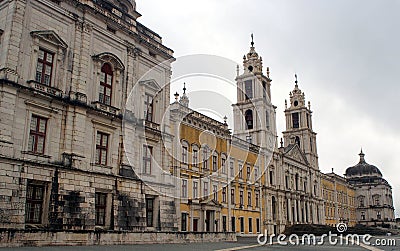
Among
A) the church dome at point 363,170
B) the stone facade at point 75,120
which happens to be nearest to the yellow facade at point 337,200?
the church dome at point 363,170

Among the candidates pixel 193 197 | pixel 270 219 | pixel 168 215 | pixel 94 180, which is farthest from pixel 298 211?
pixel 94 180

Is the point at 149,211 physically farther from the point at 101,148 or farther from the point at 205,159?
the point at 205,159

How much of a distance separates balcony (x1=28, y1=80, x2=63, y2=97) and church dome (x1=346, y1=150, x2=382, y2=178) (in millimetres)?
109550

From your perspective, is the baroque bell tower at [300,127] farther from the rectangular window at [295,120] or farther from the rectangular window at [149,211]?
the rectangular window at [149,211]

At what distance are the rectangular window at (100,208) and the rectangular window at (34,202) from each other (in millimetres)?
3740

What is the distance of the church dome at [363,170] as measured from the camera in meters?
117

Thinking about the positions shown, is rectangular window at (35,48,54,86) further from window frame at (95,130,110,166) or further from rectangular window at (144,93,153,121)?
rectangular window at (144,93,153,121)

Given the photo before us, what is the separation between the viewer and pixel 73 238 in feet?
61.7

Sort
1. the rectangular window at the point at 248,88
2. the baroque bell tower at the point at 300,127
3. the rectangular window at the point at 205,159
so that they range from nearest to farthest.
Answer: the rectangular window at the point at 205,159 < the rectangular window at the point at 248,88 < the baroque bell tower at the point at 300,127

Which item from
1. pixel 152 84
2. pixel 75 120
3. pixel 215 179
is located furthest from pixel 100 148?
pixel 215 179

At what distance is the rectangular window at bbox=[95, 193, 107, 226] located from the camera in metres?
24.2

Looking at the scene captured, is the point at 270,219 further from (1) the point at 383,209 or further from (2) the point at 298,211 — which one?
(1) the point at 383,209

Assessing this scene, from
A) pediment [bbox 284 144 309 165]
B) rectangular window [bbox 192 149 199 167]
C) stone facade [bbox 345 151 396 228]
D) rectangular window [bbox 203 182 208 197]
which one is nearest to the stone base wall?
rectangular window [bbox 192 149 199 167]

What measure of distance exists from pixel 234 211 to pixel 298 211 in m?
26.0
